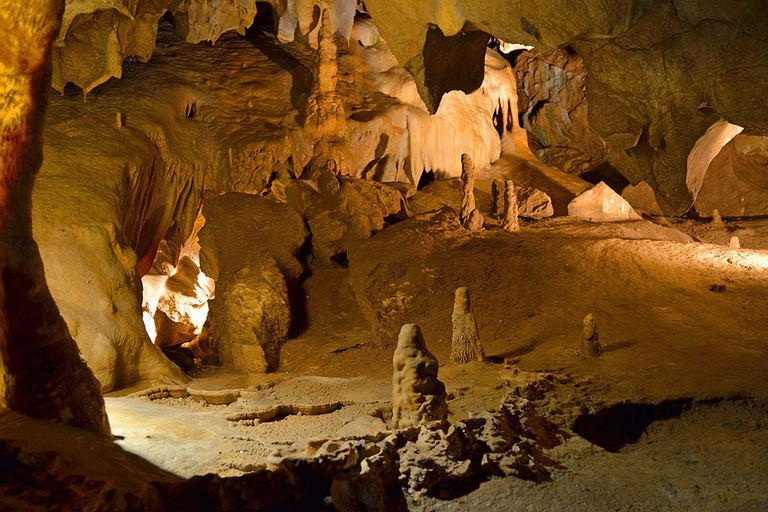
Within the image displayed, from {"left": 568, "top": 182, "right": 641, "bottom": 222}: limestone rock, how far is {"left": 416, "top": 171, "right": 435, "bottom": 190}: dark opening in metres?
4.29

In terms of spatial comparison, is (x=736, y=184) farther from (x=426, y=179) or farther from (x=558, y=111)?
(x=426, y=179)

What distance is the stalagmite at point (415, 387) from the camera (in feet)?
20.7

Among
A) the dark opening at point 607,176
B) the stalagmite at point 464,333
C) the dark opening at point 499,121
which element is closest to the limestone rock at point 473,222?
the stalagmite at point 464,333

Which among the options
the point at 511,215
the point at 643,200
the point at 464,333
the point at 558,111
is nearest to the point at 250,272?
the point at 464,333

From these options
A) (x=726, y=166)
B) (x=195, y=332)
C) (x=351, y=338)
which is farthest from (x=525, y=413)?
(x=726, y=166)

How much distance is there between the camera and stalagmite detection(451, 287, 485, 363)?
9250 millimetres

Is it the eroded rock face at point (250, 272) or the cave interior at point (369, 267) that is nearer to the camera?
the cave interior at point (369, 267)

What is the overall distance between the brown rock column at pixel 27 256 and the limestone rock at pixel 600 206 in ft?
52.5

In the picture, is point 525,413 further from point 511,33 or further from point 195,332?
point 195,332

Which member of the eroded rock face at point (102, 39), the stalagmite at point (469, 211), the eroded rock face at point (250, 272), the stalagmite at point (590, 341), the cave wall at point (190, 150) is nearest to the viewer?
the eroded rock face at point (102, 39)

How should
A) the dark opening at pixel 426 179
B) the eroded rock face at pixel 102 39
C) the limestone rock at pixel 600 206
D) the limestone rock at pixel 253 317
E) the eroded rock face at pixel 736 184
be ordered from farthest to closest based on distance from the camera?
the eroded rock face at pixel 736 184, the dark opening at pixel 426 179, the limestone rock at pixel 600 206, the limestone rock at pixel 253 317, the eroded rock face at pixel 102 39

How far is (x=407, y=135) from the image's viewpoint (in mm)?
18078

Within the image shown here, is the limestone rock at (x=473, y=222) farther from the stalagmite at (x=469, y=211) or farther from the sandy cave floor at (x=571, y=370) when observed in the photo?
the sandy cave floor at (x=571, y=370)

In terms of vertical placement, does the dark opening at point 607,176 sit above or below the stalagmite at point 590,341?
above
